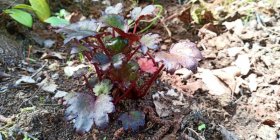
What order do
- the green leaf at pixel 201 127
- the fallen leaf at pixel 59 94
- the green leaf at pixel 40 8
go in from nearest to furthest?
the green leaf at pixel 201 127 → the fallen leaf at pixel 59 94 → the green leaf at pixel 40 8

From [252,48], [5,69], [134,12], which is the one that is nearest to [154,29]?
[252,48]

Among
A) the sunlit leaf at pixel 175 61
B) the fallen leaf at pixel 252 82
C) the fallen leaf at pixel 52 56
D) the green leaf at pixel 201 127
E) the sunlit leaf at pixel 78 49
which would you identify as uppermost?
the fallen leaf at pixel 52 56

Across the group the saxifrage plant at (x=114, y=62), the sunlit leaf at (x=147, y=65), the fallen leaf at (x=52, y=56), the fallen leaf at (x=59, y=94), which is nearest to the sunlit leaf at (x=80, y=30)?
the saxifrage plant at (x=114, y=62)

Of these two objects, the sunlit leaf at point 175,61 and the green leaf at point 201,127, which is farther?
the green leaf at point 201,127

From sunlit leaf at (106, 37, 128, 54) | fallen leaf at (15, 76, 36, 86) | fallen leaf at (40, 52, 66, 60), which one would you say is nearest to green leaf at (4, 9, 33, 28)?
fallen leaf at (40, 52, 66, 60)

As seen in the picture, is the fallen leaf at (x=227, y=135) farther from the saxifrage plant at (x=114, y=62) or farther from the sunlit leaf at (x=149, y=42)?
the sunlit leaf at (x=149, y=42)

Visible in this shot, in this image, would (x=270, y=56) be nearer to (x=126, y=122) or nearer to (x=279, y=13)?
(x=279, y=13)

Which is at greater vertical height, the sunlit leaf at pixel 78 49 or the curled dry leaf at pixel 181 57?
the sunlit leaf at pixel 78 49
